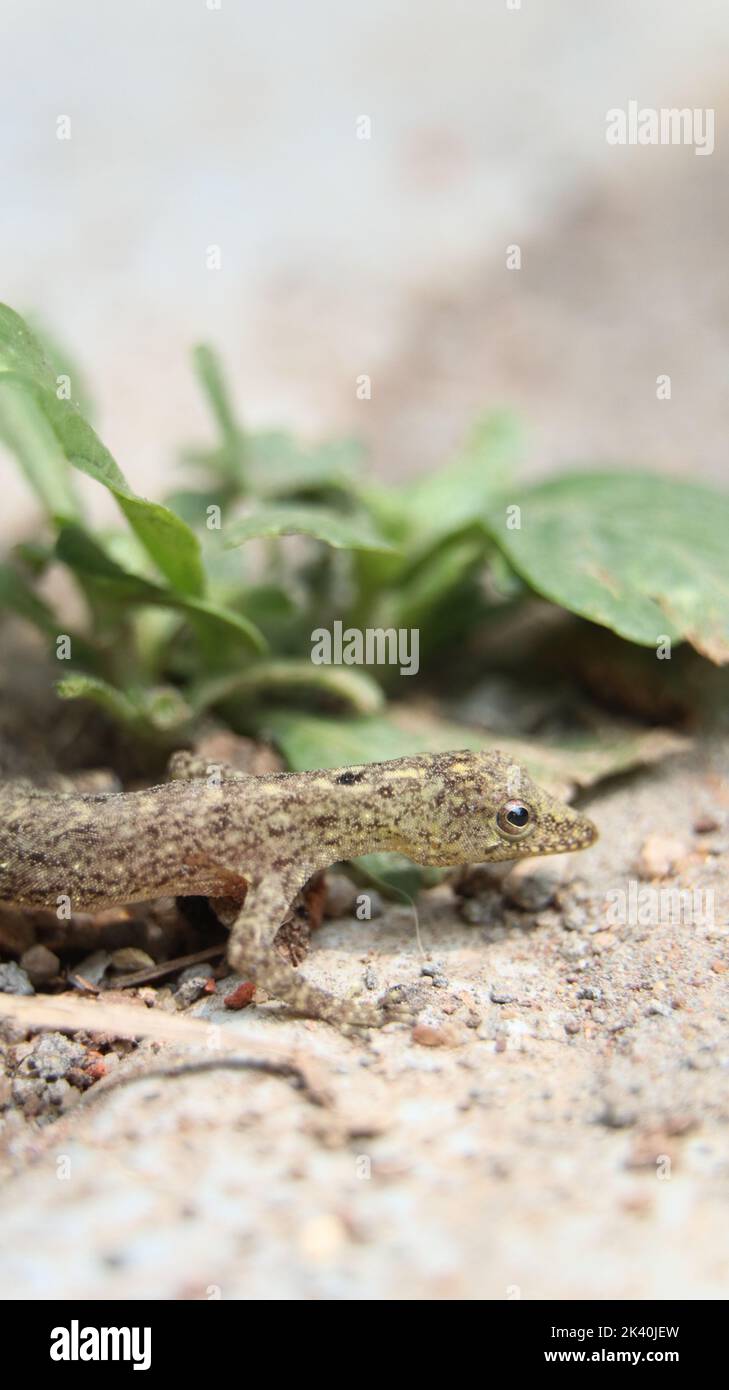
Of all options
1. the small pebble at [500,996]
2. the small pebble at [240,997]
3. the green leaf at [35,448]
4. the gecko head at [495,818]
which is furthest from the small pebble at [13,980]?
the green leaf at [35,448]

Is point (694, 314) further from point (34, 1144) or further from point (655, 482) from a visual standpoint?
point (34, 1144)

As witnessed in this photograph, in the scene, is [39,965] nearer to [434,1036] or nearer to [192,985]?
[192,985]

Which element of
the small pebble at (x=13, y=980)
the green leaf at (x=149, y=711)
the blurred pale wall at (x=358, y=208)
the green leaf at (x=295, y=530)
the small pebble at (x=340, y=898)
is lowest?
the small pebble at (x=13, y=980)

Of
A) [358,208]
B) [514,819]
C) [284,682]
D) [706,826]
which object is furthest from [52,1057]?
[358,208]

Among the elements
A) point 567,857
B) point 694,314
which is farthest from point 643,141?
point 567,857

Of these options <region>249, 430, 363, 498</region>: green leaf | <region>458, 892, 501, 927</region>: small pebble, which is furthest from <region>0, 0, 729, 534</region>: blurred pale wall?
<region>458, 892, 501, 927</region>: small pebble

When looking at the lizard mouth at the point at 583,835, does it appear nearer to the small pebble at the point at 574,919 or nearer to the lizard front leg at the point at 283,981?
the small pebble at the point at 574,919

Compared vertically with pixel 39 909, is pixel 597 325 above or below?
above
